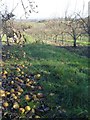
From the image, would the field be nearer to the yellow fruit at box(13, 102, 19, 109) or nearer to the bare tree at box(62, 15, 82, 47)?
the yellow fruit at box(13, 102, 19, 109)

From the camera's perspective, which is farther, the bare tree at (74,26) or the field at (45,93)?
the bare tree at (74,26)

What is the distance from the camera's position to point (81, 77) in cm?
779

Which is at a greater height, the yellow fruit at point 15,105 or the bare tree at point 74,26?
the bare tree at point 74,26

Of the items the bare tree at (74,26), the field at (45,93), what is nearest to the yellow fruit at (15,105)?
the field at (45,93)

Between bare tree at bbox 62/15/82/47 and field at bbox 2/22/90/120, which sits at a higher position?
bare tree at bbox 62/15/82/47

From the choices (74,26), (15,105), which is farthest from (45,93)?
(74,26)

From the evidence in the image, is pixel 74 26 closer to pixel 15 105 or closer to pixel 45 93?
pixel 45 93

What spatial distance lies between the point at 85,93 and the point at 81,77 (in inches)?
61.4

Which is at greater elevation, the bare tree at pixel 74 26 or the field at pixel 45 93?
the bare tree at pixel 74 26

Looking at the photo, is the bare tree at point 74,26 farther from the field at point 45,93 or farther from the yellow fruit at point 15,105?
the yellow fruit at point 15,105

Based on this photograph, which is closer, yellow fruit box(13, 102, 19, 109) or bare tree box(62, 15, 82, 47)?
yellow fruit box(13, 102, 19, 109)

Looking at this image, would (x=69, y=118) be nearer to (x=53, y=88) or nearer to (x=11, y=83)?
(x=53, y=88)

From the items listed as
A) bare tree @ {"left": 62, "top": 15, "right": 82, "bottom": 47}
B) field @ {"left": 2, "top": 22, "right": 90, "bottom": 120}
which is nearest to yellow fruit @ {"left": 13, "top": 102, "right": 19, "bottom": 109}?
field @ {"left": 2, "top": 22, "right": 90, "bottom": 120}

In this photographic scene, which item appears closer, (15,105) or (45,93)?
(15,105)
